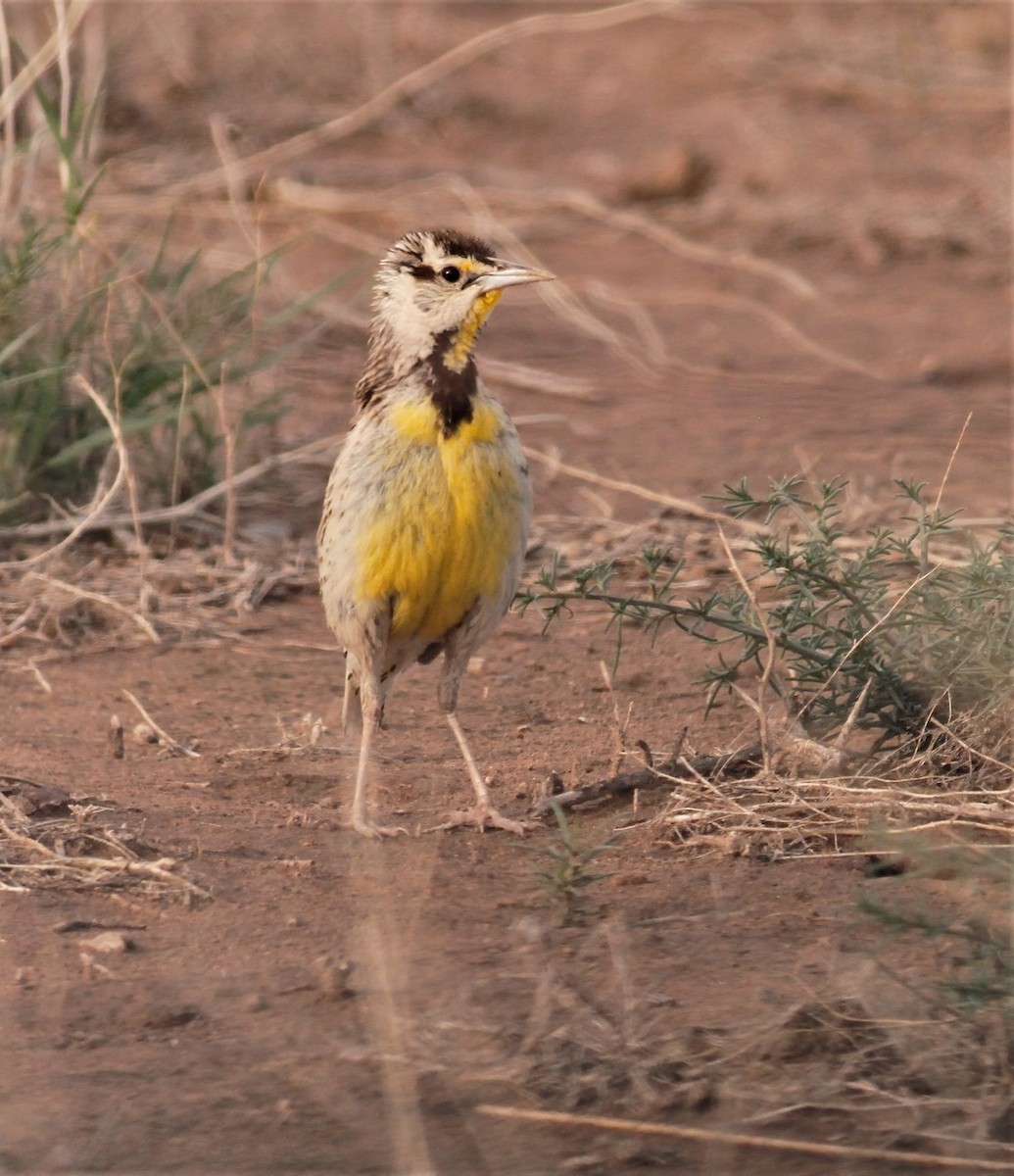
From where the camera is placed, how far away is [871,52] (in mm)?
14133

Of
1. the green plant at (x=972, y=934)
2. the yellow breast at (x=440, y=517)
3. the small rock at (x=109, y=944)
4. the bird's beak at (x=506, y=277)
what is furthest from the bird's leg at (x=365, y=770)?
the green plant at (x=972, y=934)

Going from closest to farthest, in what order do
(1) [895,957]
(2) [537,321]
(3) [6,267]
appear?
(1) [895,957] < (3) [6,267] < (2) [537,321]

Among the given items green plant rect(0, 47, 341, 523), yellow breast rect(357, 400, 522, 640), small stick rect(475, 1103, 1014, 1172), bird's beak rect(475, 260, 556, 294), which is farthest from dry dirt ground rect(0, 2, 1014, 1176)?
bird's beak rect(475, 260, 556, 294)

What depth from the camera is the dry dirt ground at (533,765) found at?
3436mm

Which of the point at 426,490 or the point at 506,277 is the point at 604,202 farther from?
the point at 426,490

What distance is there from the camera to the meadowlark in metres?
4.55

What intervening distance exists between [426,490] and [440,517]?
69mm

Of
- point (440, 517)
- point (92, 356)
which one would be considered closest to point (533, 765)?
point (440, 517)

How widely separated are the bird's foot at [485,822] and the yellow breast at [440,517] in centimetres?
48

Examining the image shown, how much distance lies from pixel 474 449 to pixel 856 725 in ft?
3.66

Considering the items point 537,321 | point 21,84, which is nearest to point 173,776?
point 21,84

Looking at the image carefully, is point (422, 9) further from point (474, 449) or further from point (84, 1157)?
point (84, 1157)

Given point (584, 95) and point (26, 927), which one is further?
point (584, 95)

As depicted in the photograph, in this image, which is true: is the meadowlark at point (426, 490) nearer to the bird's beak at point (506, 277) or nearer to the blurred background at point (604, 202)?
the bird's beak at point (506, 277)
